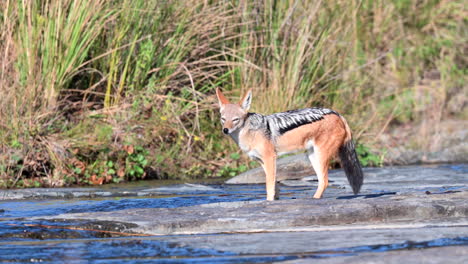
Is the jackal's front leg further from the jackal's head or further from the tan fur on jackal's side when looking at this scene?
the jackal's head

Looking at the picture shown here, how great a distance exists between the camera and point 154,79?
11641 millimetres

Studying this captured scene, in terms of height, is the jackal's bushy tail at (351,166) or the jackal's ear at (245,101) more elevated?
the jackal's ear at (245,101)

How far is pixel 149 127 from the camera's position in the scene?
11.2 meters

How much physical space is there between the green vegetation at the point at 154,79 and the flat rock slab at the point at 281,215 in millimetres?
3900

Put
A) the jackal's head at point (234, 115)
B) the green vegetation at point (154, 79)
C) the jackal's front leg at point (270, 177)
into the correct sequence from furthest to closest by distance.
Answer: the green vegetation at point (154, 79) < the jackal's head at point (234, 115) < the jackal's front leg at point (270, 177)

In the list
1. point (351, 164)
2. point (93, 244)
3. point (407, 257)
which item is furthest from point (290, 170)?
point (407, 257)

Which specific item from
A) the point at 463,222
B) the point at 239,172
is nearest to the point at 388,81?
the point at 239,172

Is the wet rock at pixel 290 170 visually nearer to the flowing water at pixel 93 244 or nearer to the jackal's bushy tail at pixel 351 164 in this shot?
the jackal's bushy tail at pixel 351 164

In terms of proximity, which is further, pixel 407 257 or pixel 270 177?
pixel 270 177

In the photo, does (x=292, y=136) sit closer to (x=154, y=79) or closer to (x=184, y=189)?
(x=184, y=189)

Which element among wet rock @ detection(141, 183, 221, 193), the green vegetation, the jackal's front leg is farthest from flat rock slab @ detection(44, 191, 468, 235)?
the green vegetation

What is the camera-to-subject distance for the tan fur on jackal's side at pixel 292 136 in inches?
320

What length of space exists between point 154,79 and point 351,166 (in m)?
4.32

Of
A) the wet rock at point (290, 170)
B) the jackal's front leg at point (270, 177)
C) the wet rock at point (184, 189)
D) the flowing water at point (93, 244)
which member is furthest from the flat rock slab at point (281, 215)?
the wet rock at point (290, 170)
